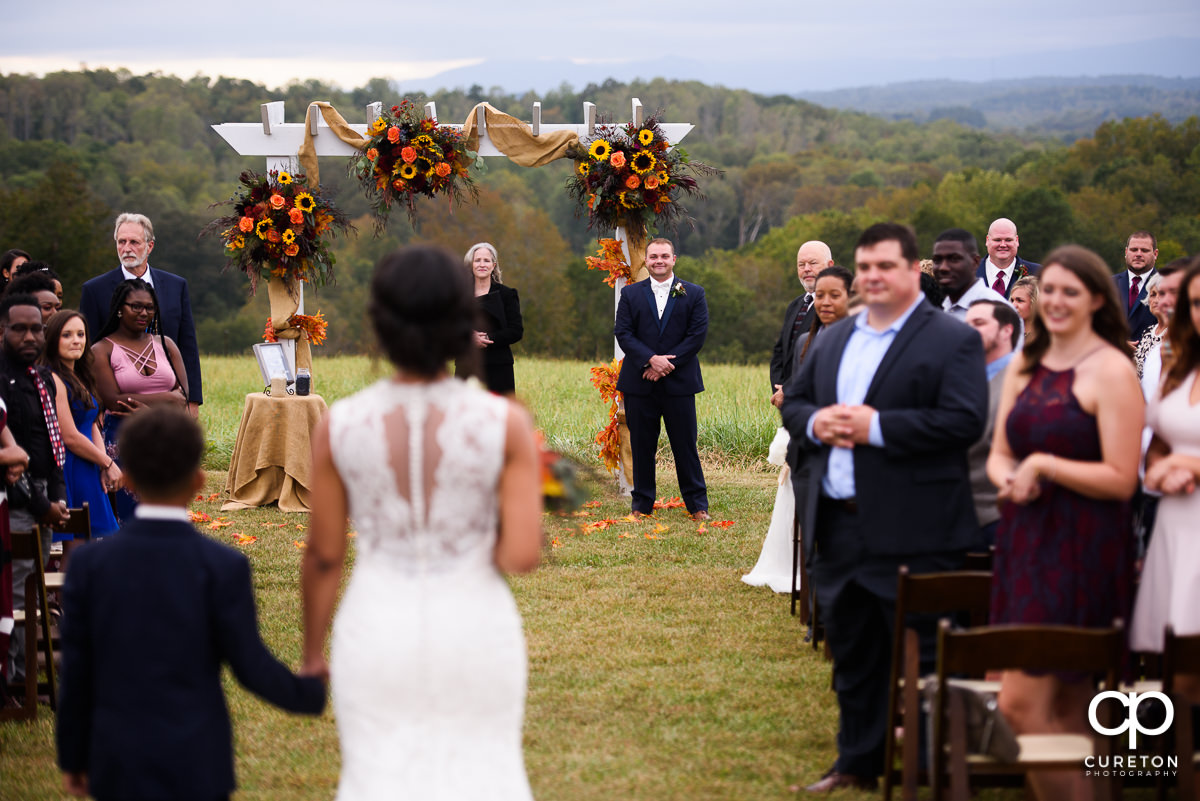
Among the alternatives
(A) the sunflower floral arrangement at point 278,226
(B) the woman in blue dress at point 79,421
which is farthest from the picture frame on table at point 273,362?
(B) the woman in blue dress at point 79,421

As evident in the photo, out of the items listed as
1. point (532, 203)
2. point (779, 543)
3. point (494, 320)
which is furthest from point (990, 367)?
point (532, 203)

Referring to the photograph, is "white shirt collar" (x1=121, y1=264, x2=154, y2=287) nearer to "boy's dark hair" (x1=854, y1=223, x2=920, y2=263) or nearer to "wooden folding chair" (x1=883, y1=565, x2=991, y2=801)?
"boy's dark hair" (x1=854, y1=223, x2=920, y2=263)

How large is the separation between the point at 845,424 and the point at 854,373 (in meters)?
0.27

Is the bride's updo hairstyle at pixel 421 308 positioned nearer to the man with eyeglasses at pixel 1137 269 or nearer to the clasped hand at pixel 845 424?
the clasped hand at pixel 845 424

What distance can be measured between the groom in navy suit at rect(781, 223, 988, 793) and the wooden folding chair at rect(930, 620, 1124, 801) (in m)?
0.73

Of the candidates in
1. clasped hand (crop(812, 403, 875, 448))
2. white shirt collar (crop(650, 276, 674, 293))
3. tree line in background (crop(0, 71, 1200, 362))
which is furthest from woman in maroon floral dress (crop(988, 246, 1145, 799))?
tree line in background (crop(0, 71, 1200, 362))

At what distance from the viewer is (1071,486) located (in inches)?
137

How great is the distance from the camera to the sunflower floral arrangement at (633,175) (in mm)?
9539

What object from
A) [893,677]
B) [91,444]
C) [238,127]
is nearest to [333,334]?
[238,127]

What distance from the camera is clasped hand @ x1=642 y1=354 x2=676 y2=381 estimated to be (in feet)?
29.5

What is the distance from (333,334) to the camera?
150 feet

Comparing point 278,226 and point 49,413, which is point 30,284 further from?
point 278,226

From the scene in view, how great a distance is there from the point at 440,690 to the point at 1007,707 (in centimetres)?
191

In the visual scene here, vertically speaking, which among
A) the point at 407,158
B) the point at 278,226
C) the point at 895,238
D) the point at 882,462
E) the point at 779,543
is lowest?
the point at 779,543
